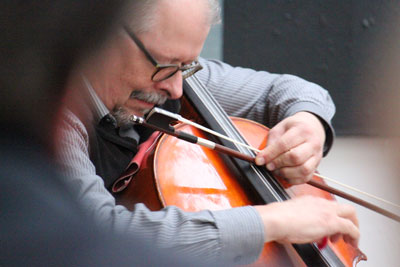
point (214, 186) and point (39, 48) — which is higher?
point (39, 48)

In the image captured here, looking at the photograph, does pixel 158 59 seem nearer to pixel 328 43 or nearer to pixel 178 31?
pixel 178 31

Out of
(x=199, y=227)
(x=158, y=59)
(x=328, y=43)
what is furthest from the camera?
(x=328, y=43)

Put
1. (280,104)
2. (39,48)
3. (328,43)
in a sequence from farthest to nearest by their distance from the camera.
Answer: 1. (328,43)
2. (280,104)
3. (39,48)

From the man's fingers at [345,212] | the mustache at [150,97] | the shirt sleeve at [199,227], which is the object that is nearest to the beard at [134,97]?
the mustache at [150,97]

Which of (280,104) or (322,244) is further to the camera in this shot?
(280,104)

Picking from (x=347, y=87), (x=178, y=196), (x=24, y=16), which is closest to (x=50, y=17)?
(x=24, y=16)

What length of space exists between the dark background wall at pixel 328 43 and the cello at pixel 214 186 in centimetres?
102

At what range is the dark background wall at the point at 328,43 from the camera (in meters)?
2.16

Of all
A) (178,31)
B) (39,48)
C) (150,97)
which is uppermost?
(39,48)

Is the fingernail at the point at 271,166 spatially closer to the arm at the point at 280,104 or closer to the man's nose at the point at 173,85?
the arm at the point at 280,104

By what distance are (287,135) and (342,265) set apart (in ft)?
1.01

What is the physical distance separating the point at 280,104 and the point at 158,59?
0.47 meters

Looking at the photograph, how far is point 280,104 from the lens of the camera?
1.48 meters

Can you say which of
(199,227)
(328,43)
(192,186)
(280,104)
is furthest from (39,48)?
(328,43)
